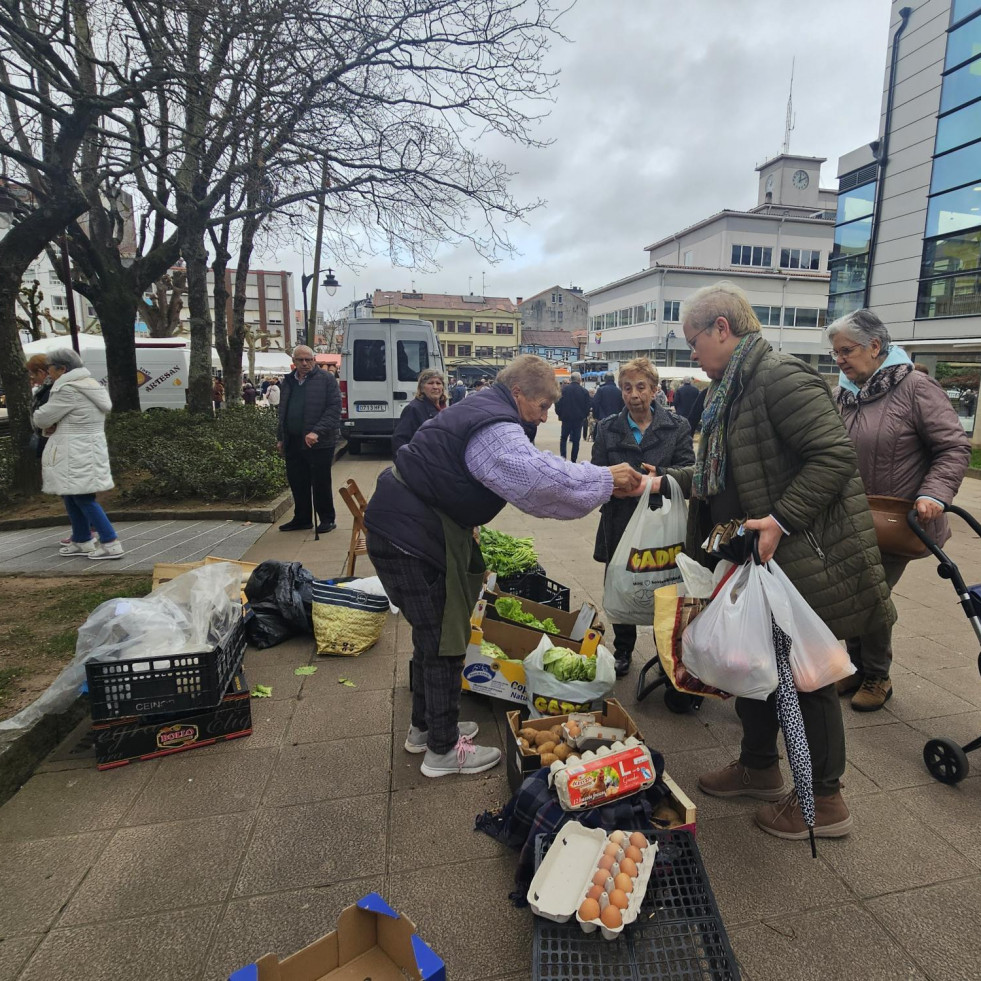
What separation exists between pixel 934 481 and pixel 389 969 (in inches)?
118

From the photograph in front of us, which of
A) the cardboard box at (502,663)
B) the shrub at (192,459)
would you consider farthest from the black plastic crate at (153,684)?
the shrub at (192,459)

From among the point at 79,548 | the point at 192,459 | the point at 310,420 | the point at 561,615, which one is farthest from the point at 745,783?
the point at 192,459

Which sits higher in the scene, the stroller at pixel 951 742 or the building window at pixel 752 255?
the building window at pixel 752 255

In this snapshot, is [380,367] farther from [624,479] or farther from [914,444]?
[914,444]

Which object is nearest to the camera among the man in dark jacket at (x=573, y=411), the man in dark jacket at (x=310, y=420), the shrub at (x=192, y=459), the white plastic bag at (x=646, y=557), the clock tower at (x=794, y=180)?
the white plastic bag at (x=646, y=557)

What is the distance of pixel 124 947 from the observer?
1790 mm

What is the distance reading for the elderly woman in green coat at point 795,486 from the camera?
2.00 metres

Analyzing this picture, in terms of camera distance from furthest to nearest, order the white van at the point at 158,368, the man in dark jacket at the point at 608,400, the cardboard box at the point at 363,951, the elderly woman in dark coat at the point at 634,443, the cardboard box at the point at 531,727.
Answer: the white van at the point at 158,368
the man in dark jacket at the point at 608,400
the elderly woman in dark coat at the point at 634,443
the cardboard box at the point at 531,727
the cardboard box at the point at 363,951

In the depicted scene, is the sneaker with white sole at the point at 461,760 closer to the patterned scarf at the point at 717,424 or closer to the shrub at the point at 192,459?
the patterned scarf at the point at 717,424

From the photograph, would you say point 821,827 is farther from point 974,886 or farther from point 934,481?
point 934,481

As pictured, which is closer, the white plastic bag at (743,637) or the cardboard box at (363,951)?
the cardboard box at (363,951)

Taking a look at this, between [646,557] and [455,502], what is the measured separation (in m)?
1.19

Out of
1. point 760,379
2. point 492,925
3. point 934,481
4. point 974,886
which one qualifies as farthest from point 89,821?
point 934,481

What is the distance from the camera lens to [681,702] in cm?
306
